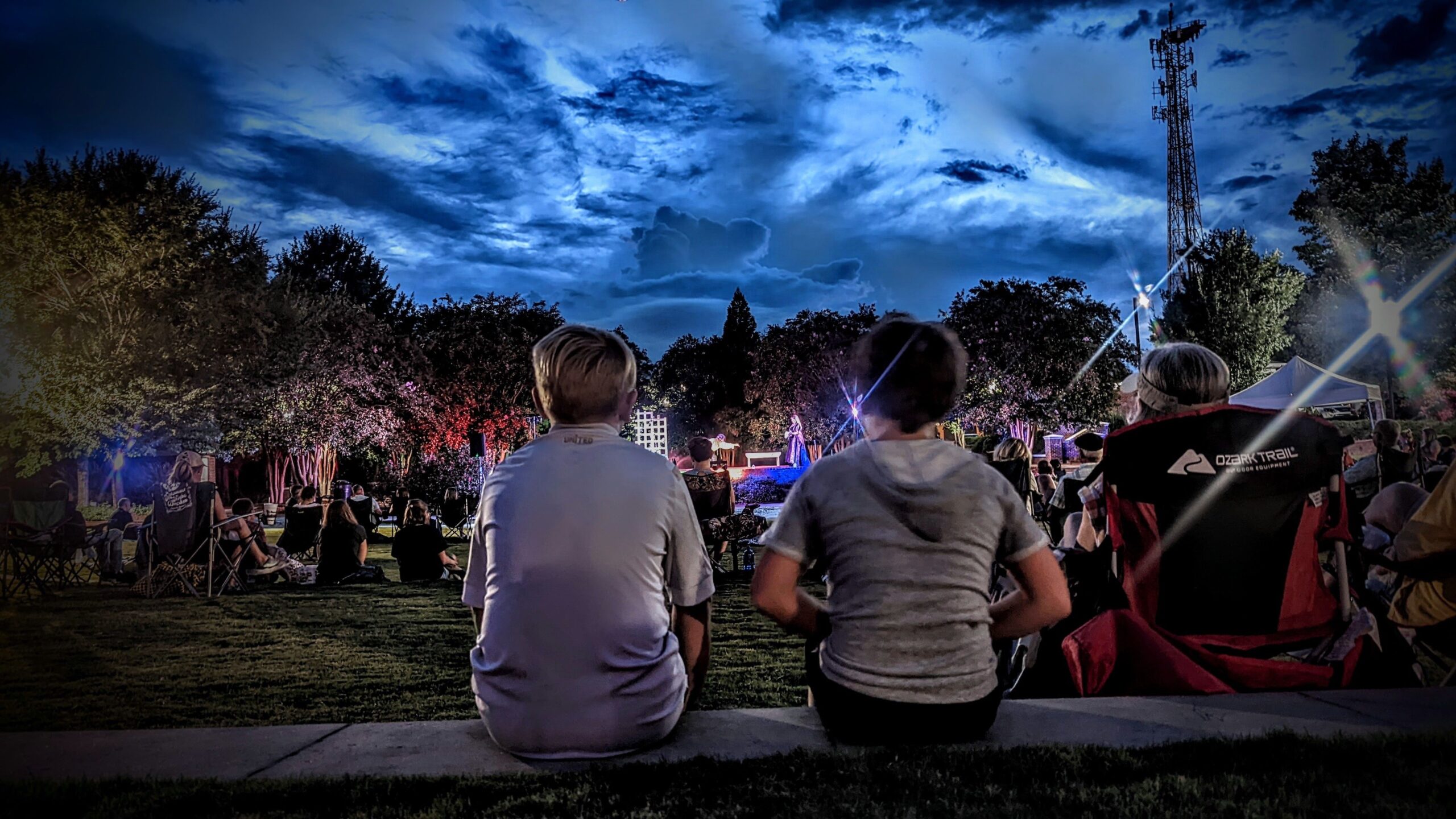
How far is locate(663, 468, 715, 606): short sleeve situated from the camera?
7.80 feet

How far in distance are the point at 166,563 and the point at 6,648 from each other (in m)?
3.14

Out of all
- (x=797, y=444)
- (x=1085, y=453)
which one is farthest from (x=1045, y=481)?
(x=797, y=444)

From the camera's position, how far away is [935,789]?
2264mm

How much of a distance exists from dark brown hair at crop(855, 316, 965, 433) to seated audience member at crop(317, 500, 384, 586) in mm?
10885

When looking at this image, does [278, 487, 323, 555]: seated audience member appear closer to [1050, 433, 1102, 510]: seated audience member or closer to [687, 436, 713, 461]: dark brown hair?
[687, 436, 713, 461]: dark brown hair

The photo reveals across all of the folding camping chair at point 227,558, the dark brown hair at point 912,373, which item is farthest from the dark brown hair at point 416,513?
the dark brown hair at point 912,373

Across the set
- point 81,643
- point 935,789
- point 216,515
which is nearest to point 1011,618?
point 935,789

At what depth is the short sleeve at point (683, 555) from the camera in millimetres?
2377

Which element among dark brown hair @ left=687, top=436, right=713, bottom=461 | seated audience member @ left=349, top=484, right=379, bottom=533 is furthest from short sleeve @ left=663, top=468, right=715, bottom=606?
seated audience member @ left=349, top=484, right=379, bottom=533

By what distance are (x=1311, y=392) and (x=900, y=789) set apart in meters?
21.4

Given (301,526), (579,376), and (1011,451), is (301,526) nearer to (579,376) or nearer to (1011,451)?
(1011,451)

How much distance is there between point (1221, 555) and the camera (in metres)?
3.11

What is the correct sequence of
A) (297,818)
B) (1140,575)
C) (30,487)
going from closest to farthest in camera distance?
(297,818)
(1140,575)
(30,487)

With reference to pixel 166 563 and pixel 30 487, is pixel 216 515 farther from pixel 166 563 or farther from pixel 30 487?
pixel 30 487
